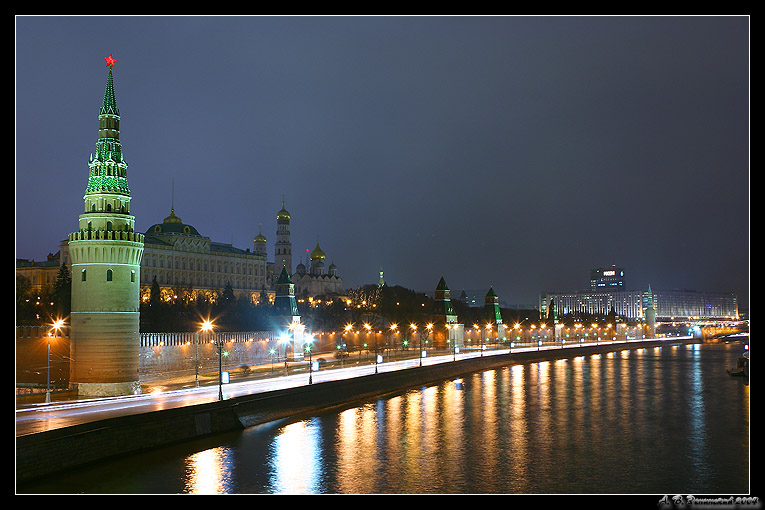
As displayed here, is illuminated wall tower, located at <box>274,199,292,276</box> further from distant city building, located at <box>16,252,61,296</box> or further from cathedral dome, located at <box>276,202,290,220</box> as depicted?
distant city building, located at <box>16,252,61,296</box>

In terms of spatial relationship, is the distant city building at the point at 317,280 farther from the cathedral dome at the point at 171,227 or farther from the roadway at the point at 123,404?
the roadway at the point at 123,404

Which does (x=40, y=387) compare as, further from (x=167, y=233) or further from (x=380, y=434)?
(x=167, y=233)

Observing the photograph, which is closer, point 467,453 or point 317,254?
point 467,453

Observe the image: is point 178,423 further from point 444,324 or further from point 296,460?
point 444,324

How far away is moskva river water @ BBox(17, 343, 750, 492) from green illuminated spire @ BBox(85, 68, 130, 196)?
13.2 m

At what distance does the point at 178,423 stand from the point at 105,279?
10735mm

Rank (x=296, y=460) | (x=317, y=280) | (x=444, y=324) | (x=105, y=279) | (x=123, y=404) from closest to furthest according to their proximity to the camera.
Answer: (x=296, y=460) < (x=123, y=404) < (x=105, y=279) < (x=444, y=324) < (x=317, y=280)

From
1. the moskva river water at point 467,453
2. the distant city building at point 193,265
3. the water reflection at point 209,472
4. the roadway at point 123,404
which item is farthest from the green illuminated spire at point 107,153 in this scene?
the distant city building at point 193,265

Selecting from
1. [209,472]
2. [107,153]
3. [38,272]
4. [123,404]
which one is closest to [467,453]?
[209,472]

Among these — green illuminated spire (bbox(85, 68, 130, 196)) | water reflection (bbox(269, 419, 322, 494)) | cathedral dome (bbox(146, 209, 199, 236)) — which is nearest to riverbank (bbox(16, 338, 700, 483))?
water reflection (bbox(269, 419, 322, 494))

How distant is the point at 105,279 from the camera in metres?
35.8

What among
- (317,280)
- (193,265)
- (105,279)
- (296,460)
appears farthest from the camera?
(317,280)

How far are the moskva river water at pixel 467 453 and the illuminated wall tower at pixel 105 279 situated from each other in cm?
817

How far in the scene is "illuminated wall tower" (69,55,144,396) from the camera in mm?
35562
